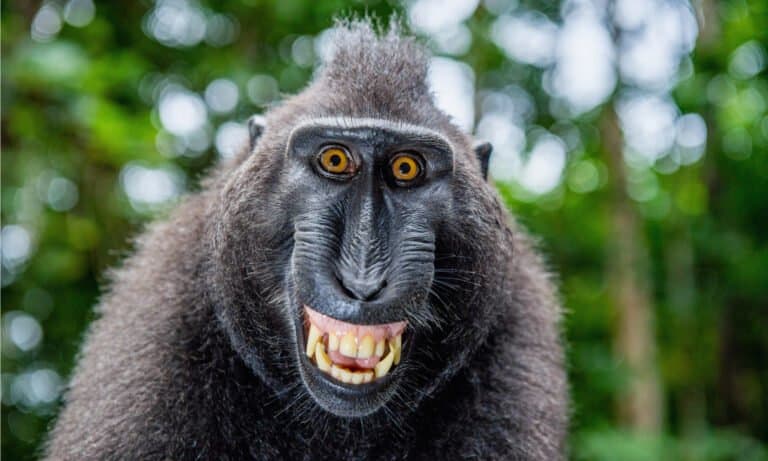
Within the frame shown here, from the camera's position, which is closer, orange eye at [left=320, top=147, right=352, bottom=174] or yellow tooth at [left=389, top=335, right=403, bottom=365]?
yellow tooth at [left=389, top=335, right=403, bottom=365]

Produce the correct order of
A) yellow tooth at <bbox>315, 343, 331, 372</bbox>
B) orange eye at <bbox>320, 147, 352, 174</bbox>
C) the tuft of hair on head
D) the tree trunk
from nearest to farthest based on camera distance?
yellow tooth at <bbox>315, 343, 331, 372</bbox>
orange eye at <bbox>320, 147, 352, 174</bbox>
the tuft of hair on head
the tree trunk

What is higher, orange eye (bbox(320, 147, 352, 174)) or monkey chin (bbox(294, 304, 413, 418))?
orange eye (bbox(320, 147, 352, 174))

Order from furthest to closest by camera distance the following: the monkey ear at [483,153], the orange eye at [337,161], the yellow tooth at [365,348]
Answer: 1. the monkey ear at [483,153]
2. the orange eye at [337,161]
3. the yellow tooth at [365,348]

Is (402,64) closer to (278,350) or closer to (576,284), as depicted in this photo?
(278,350)

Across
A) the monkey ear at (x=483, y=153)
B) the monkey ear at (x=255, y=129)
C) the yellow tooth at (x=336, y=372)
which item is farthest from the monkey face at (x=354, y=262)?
the monkey ear at (x=483, y=153)

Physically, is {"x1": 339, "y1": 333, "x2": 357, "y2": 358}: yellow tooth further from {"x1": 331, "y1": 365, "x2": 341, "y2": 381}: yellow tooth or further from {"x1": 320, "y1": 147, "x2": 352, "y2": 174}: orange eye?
{"x1": 320, "y1": 147, "x2": 352, "y2": 174}: orange eye

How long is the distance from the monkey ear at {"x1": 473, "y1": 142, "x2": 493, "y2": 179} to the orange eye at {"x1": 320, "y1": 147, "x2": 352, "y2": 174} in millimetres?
1226

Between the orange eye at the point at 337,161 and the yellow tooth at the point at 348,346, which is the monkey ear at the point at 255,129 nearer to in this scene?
the orange eye at the point at 337,161

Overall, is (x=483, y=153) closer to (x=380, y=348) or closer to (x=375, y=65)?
(x=375, y=65)

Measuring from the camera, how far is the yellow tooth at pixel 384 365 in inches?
157

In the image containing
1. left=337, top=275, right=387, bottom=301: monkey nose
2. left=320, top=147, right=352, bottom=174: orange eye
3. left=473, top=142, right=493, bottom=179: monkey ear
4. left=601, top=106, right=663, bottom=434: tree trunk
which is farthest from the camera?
left=601, top=106, right=663, bottom=434: tree trunk

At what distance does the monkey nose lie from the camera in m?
3.75

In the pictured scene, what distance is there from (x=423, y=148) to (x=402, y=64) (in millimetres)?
903

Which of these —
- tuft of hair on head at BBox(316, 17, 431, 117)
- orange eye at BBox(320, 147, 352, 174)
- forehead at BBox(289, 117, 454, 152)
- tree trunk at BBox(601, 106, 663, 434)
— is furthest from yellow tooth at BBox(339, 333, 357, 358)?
tree trunk at BBox(601, 106, 663, 434)
